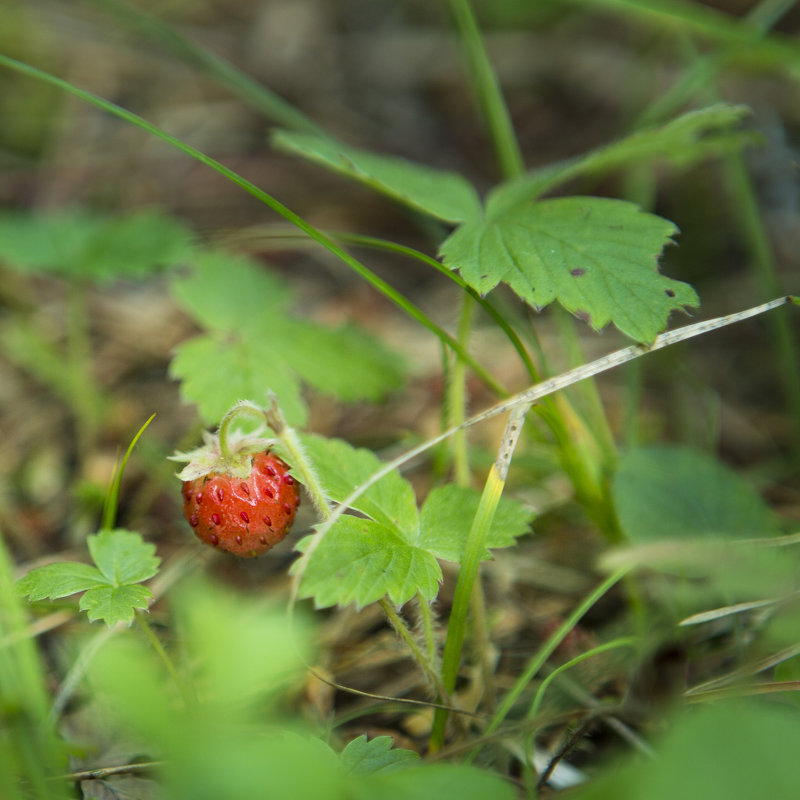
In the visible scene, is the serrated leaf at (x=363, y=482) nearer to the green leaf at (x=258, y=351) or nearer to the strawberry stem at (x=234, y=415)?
the strawberry stem at (x=234, y=415)

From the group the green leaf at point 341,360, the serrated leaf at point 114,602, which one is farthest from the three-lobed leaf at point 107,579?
the green leaf at point 341,360

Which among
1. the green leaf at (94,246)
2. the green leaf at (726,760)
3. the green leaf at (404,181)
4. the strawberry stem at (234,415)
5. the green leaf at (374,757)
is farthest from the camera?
the green leaf at (94,246)

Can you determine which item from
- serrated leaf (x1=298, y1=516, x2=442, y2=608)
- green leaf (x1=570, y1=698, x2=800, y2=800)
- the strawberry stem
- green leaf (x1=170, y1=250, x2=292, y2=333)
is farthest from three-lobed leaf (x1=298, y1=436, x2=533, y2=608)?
green leaf (x1=170, y1=250, x2=292, y2=333)

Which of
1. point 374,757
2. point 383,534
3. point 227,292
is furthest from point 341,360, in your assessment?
point 374,757

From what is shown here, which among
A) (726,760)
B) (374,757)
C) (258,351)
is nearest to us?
(726,760)

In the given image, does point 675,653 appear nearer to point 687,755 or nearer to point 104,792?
point 687,755

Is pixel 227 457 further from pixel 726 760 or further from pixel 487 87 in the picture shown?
pixel 487 87

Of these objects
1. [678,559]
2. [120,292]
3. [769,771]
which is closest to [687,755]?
[769,771]
